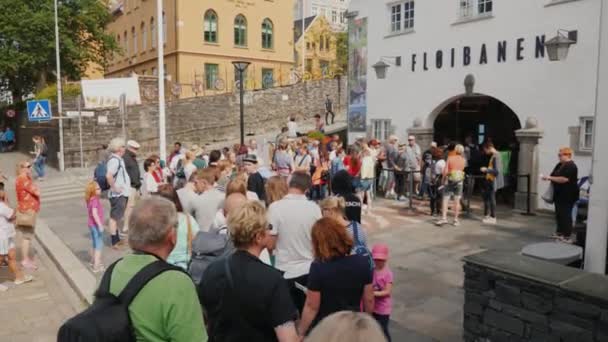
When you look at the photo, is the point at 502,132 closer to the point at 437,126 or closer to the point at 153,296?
the point at 437,126

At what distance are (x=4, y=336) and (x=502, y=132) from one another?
15815mm

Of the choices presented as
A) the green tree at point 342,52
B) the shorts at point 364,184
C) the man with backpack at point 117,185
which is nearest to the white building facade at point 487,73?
the shorts at point 364,184

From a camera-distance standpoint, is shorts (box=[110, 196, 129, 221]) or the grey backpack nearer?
the grey backpack

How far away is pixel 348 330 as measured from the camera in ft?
5.55

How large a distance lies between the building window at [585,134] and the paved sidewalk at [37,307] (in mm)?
10792

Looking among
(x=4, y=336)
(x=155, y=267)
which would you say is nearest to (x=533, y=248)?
(x=155, y=267)

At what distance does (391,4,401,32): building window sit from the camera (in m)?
16.5

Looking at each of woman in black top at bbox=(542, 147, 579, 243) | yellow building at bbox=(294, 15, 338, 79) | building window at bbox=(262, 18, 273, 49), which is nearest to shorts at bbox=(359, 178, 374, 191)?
woman in black top at bbox=(542, 147, 579, 243)

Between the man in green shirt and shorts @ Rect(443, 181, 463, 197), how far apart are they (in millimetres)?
8911

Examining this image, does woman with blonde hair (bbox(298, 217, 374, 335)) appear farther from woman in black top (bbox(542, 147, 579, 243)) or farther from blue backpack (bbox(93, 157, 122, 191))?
blue backpack (bbox(93, 157, 122, 191))

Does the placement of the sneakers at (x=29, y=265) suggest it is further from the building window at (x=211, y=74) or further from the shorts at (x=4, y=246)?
the building window at (x=211, y=74)

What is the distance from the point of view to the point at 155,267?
7.91ft

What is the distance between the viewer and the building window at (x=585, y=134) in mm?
11516

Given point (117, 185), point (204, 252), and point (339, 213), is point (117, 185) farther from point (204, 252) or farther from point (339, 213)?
point (339, 213)
